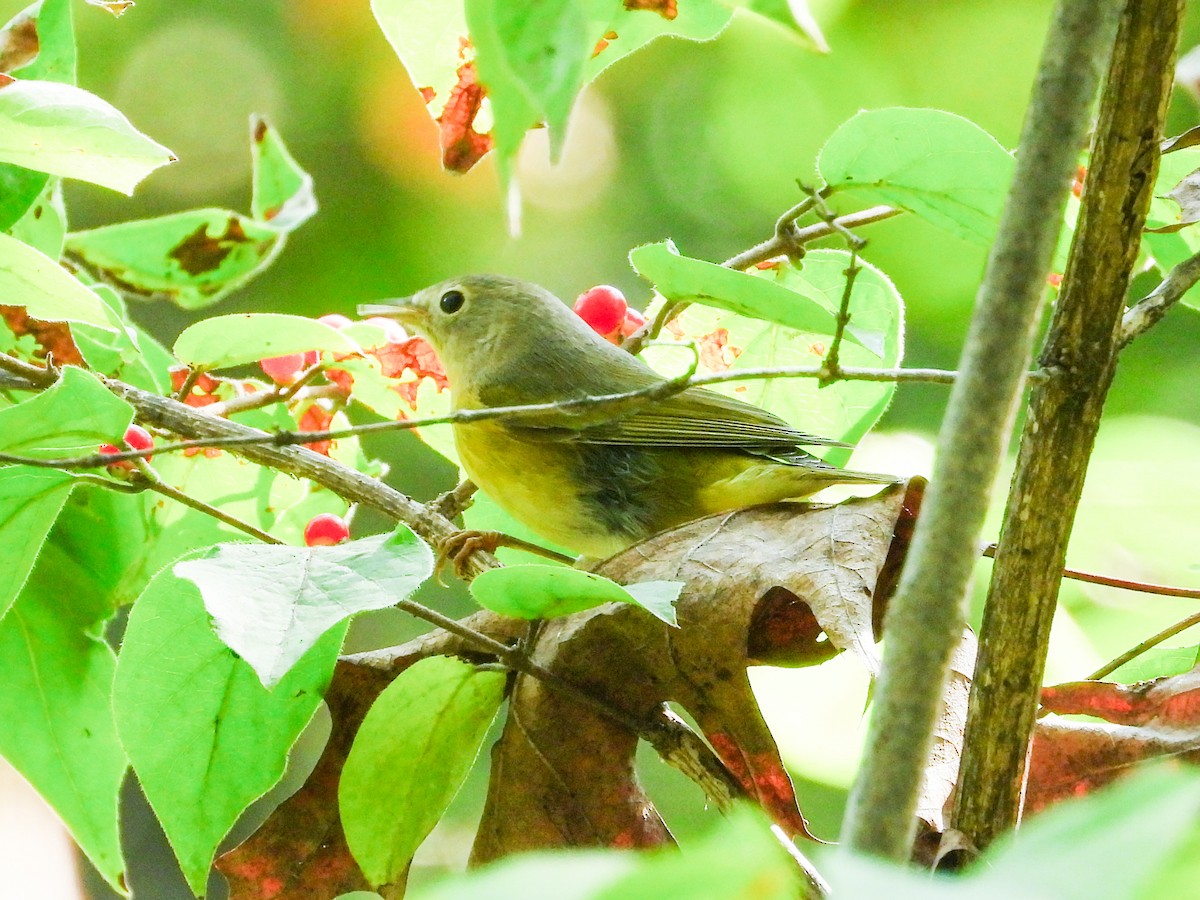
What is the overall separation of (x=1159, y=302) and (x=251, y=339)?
116 cm

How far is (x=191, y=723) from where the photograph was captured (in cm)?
127

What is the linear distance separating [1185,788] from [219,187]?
222 inches

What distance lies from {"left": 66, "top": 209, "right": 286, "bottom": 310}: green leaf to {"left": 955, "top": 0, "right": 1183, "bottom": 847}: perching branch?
1.39 m

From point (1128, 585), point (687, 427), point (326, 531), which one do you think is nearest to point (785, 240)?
point (1128, 585)

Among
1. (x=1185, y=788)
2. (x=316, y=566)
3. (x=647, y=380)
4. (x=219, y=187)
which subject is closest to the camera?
(x=1185, y=788)

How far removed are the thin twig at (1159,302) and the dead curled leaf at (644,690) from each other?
0.28 m

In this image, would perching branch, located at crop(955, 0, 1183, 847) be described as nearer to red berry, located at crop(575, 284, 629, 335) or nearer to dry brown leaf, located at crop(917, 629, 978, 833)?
dry brown leaf, located at crop(917, 629, 978, 833)

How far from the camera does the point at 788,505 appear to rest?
5.08 ft

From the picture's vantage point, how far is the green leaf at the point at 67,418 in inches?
52.6

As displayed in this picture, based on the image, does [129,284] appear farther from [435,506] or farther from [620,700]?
[620,700]

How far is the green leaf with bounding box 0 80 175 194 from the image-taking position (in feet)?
4.46

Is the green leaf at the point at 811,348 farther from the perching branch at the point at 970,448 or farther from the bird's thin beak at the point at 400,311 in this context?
the bird's thin beak at the point at 400,311

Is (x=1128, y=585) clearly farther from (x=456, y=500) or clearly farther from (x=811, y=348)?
(x=456, y=500)

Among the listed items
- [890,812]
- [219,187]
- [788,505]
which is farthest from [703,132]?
[890,812]
